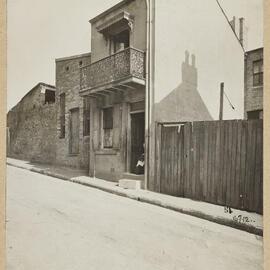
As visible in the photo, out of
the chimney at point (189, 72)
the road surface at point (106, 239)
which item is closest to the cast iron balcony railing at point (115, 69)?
the chimney at point (189, 72)

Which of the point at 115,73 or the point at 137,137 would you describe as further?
the point at 137,137

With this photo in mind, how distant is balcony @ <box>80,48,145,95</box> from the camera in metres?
8.03

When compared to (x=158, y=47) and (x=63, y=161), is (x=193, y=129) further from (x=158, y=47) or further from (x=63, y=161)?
(x=63, y=161)

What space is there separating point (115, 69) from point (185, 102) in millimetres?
2534

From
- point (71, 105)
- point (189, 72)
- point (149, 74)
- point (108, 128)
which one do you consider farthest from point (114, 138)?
point (71, 105)

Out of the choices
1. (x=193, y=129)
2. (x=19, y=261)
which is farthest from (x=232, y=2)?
(x=19, y=261)

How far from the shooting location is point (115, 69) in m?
8.63

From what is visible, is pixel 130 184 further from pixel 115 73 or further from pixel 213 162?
pixel 115 73

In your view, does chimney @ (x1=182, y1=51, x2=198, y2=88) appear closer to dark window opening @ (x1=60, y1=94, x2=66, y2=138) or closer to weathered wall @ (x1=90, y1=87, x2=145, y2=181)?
weathered wall @ (x1=90, y1=87, x2=145, y2=181)

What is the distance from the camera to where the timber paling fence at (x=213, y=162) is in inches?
209

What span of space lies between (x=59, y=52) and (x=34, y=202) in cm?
205

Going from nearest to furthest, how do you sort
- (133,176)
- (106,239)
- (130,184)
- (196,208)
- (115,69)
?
(106,239) → (196,208) → (130,184) → (133,176) → (115,69)

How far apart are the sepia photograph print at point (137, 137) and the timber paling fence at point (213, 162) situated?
26mm

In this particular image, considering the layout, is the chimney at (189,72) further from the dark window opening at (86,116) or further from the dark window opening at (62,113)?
the dark window opening at (62,113)
